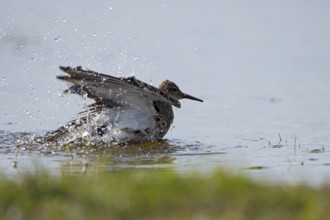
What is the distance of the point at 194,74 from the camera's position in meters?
14.8

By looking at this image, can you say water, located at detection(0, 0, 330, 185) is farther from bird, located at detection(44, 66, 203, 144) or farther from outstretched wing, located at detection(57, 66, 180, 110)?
outstretched wing, located at detection(57, 66, 180, 110)

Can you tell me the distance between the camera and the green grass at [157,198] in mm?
4820

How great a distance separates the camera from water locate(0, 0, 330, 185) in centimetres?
902

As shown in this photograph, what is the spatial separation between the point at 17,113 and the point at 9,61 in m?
2.44

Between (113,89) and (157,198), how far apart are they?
459 cm

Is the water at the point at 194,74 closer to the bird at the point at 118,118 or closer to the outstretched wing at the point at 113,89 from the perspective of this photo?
the bird at the point at 118,118

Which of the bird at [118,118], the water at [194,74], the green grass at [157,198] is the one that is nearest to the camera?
the green grass at [157,198]

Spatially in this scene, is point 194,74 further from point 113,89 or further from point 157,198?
point 157,198

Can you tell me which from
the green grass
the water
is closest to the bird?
the water

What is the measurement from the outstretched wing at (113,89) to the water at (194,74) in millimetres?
536

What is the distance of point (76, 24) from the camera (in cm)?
1534

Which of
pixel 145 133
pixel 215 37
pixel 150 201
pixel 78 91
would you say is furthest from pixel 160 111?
pixel 215 37

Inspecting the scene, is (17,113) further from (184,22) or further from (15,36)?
(184,22)

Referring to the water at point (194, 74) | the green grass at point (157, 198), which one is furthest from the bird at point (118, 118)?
the green grass at point (157, 198)
